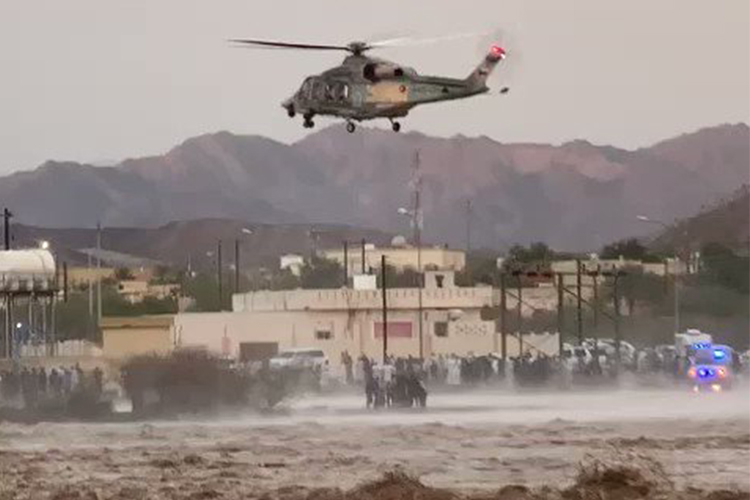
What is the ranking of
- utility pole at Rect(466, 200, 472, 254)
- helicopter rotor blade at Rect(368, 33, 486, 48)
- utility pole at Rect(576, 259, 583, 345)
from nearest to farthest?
helicopter rotor blade at Rect(368, 33, 486, 48), utility pole at Rect(466, 200, 472, 254), utility pole at Rect(576, 259, 583, 345)

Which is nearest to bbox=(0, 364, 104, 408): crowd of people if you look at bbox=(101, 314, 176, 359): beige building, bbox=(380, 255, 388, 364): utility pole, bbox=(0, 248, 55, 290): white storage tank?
bbox=(101, 314, 176, 359): beige building

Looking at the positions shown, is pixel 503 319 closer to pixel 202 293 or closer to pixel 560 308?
pixel 560 308

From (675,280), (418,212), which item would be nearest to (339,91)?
(418,212)

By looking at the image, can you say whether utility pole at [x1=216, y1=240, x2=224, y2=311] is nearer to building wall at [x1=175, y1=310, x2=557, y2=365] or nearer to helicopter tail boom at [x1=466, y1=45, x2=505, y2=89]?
building wall at [x1=175, y1=310, x2=557, y2=365]

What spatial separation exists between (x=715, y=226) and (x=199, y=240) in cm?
211

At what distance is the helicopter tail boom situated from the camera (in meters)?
7.06

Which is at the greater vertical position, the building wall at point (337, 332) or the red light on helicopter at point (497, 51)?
the red light on helicopter at point (497, 51)

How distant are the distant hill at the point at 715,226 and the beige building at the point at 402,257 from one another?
0.83 metres

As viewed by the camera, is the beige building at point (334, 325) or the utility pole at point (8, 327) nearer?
the utility pole at point (8, 327)

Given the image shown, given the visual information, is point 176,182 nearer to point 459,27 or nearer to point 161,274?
point 161,274

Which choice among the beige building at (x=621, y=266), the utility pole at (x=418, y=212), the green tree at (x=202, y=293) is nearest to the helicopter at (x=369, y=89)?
the utility pole at (x=418, y=212)

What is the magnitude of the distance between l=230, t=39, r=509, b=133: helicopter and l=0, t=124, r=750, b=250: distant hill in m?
0.10

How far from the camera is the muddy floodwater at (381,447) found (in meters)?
6.88

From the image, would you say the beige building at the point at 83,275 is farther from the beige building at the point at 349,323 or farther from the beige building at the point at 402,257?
the beige building at the point at 402,257
